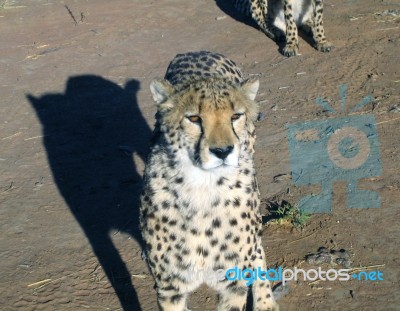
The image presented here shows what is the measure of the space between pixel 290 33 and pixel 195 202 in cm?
416

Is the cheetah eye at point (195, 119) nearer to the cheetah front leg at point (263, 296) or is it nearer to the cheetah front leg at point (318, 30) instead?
the cheetah front leg at point (263, 296)

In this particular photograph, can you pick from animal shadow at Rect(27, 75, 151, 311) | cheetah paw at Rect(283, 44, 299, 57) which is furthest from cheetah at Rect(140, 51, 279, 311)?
cheetah paw at Rect(283, 44, 299, 57)

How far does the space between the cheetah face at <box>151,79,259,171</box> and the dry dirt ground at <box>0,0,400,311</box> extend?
3.68ft

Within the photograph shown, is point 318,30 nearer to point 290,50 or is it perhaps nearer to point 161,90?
point 290,50

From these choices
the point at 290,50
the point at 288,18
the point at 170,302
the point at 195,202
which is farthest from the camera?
the point at 288,18

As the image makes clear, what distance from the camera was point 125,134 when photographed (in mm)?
5305

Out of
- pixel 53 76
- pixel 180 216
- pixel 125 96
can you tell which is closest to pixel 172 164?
pixel 180 216

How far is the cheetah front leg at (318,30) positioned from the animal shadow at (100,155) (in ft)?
6.19

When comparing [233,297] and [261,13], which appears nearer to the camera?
[233,297]

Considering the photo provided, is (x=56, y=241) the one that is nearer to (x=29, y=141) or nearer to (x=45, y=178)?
(x=45, y=178)

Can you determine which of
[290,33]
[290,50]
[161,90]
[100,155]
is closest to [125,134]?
[100,155]

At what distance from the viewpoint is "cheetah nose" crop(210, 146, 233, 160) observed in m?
2.56

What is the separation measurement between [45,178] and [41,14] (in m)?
4.00

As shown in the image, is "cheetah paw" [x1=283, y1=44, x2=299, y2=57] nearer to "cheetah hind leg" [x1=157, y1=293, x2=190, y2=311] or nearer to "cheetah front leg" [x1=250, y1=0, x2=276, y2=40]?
"cheetah front leg" [x1=250, y1=0, x2=276, y2=40]
